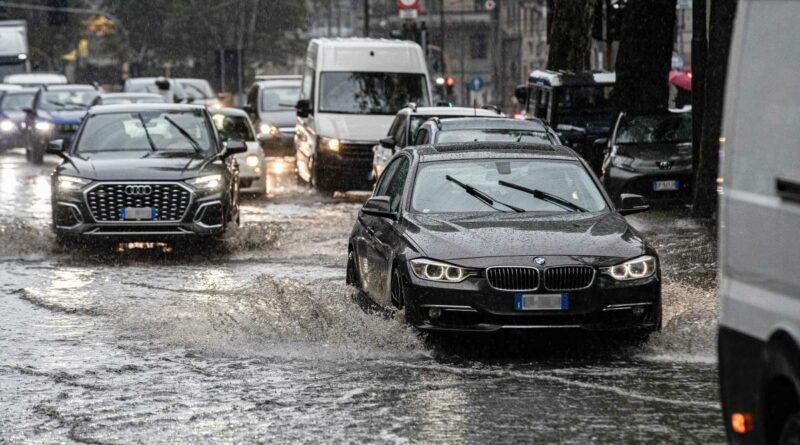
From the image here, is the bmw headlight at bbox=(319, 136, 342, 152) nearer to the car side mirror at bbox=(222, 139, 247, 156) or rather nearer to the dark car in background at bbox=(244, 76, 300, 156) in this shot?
the dark car in background at bbox=(244, 76, 300, 156)

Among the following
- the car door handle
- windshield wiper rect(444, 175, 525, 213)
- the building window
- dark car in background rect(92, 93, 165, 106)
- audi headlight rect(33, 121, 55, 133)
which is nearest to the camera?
the car door handle

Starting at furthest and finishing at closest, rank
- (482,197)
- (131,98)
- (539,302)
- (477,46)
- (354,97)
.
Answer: (477,46) < (131,98) < (354,97) < (482,197) < (539,302)

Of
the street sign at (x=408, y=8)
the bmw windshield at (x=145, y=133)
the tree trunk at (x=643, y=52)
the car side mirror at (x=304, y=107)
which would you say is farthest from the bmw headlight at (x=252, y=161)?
the street sign at (x=408, y=8)

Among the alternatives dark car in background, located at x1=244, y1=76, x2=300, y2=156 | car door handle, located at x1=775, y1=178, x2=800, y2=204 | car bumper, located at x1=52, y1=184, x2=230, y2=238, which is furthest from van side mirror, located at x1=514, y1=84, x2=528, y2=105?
car door handle, located at x1=775, y1=178, x2=800, y2=204

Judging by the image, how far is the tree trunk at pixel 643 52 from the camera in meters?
27.0

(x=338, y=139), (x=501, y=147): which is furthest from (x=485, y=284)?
(x=338, y=139)

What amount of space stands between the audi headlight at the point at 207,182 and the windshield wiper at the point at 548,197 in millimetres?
6920

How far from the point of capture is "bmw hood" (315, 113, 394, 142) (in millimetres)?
28688

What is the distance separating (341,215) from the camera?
24.7 meters

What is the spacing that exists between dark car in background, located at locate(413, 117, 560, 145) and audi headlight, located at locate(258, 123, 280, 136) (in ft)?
50.4

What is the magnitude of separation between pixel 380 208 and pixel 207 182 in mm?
6813

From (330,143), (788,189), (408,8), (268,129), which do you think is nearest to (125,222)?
(330,143)

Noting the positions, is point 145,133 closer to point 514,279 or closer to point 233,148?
point 233,148

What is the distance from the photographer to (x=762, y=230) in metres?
6.06
